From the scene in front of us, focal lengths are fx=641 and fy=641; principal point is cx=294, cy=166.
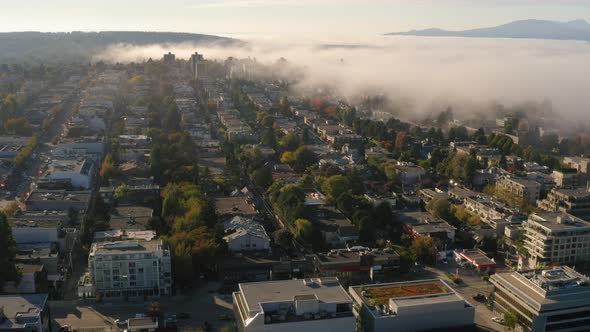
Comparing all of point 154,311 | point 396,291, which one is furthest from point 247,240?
point 396,291

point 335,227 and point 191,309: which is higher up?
point 335,227

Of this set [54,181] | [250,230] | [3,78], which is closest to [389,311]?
[250,230]

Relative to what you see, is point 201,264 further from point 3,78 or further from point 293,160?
point 3,78

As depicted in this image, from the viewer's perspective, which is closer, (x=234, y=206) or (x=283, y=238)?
(x=283, y=238)

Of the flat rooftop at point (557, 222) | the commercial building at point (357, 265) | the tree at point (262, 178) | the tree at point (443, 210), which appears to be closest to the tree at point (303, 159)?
the tree at point (262, 178)

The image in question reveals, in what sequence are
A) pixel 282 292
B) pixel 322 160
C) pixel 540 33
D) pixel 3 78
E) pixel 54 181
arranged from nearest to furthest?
pixel 282 292, pixel 54 181, pixel 322 160, pixel 3 78, pixel 540 33

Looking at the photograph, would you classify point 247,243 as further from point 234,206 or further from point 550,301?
point 550,301

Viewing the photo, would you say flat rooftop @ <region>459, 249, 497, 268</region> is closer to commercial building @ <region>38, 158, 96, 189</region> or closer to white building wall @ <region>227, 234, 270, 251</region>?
white building wall @ <region>227, 234, 270, 251</region>
